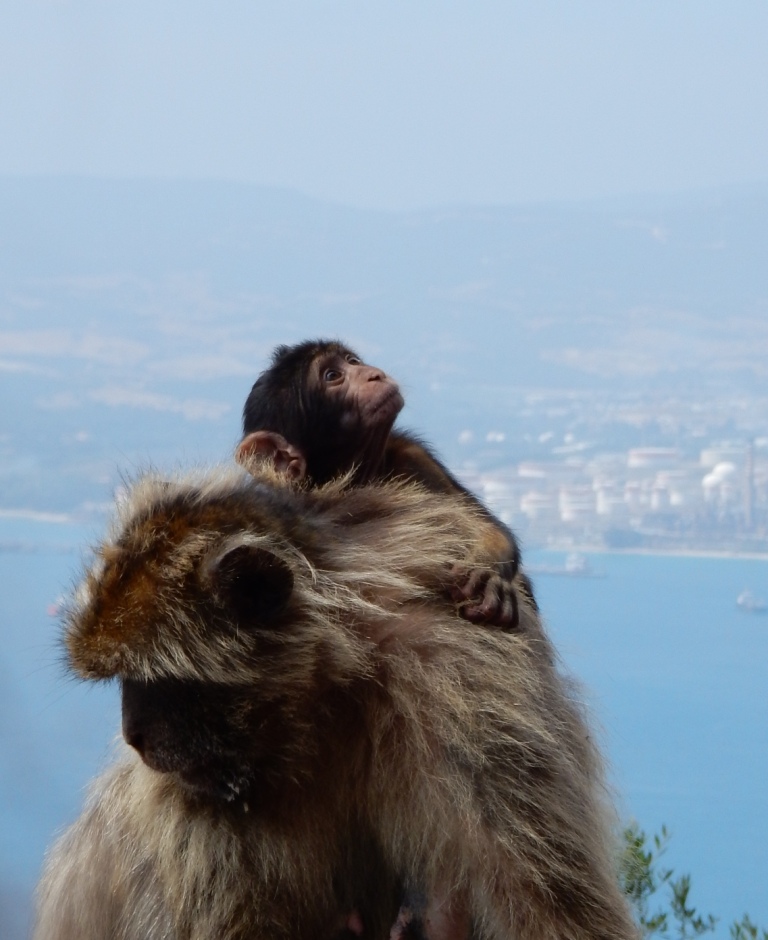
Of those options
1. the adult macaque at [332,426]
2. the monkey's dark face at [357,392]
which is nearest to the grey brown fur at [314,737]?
Result: the adult macaque at [332,426]

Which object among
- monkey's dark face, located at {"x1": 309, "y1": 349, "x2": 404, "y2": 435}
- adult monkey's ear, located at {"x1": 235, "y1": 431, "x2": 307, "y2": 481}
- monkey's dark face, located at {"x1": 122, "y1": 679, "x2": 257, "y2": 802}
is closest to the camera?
monkey's dark face, located at {"x1": 122, "y1": 679, "x2": 257, "y2": 802}

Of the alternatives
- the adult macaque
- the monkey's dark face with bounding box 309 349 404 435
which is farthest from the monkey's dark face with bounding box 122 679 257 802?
the monkey's dark face with bounding box 309 349 404 435

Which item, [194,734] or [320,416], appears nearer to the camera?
[194,734]

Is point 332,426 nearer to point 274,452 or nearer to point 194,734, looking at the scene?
point 274,452

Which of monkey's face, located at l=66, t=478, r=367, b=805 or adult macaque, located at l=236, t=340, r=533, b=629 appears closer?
monkey's face, located at l=66, t=478, r=367, b=805

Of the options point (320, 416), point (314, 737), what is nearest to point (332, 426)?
point (320, 416)

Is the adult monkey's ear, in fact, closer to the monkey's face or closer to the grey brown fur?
the grey brown fur
